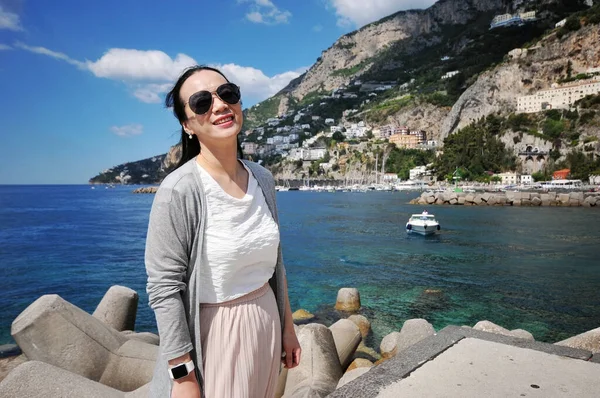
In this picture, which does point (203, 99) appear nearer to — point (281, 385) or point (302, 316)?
point (281, 385)

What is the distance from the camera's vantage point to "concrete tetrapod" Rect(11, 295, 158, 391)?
14.5 ft

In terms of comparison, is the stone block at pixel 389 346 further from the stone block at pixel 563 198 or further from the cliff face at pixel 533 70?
the cliff face at pixel 533 70

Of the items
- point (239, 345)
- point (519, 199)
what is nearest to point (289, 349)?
point (239, 345)

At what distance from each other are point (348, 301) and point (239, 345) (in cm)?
998

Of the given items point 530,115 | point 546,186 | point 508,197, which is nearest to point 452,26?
point 530,115

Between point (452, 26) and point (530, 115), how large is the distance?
11847 centimetres

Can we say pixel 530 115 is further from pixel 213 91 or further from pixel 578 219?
pixel 213 91

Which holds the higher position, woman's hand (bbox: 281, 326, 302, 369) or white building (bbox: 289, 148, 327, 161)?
white building (bbox: 289, 148, 327, 161)

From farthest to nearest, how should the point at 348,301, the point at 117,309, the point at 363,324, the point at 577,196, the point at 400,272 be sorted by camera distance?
the point at 577,196 → the point at 400,272 → the point at 348,301 → the point at 363,324 → the point at 117,309

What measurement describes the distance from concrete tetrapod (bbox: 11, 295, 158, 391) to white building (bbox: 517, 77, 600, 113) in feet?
319

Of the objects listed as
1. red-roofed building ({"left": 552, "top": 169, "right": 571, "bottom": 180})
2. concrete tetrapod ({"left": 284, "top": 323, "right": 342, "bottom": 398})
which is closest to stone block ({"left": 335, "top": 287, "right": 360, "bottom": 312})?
concrete tetrapod ({"left": 284, "top": 323, "right": 342, "bottom": 398})

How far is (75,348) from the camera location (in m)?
4.54

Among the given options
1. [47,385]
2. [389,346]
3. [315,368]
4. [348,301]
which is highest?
[47,385]

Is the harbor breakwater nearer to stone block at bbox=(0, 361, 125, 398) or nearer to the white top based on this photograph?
stone block at bbox=(0, 361, 125, 398)
